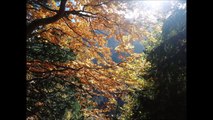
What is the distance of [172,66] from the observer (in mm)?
7590

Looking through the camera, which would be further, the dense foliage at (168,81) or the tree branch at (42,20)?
the dense foliage at (168,81)

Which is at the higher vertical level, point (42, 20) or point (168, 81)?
point (42, 20)

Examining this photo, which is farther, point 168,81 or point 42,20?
point 168,81

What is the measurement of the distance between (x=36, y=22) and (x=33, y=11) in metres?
2.25

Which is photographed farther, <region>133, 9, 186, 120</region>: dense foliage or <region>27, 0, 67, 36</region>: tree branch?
<region>133, 9, 186, 120</region>: dense foliage
